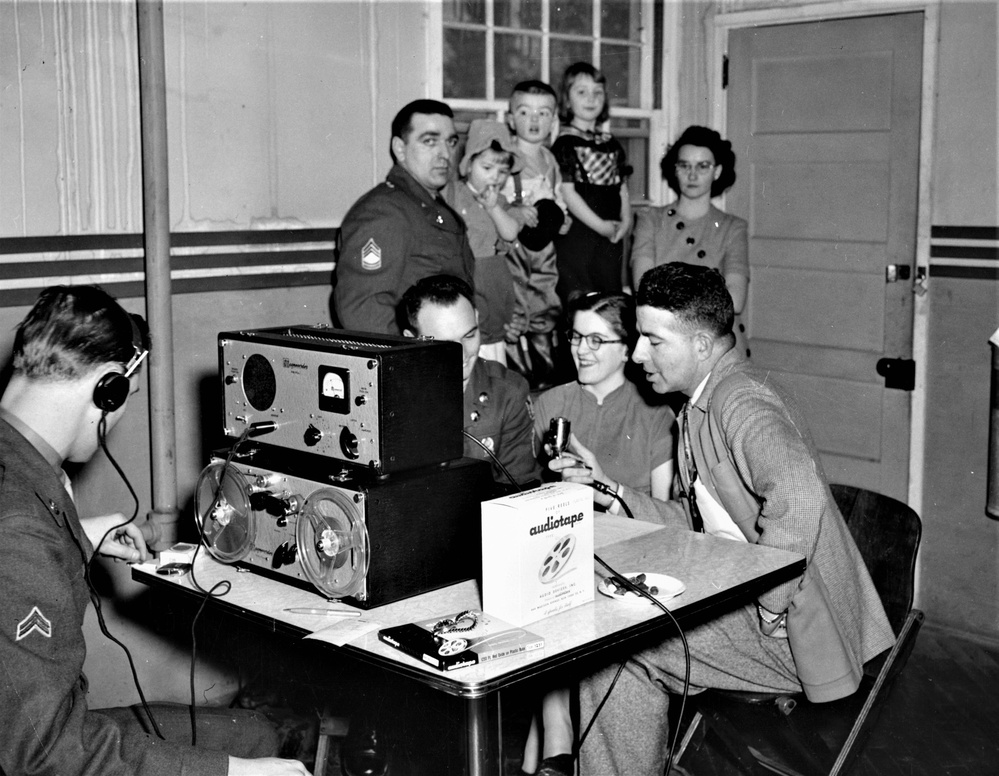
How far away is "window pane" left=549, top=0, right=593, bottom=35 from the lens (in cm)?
512

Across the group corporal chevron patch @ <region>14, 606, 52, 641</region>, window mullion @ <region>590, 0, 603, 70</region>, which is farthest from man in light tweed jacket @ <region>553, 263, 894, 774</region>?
window mullion @ <region>590, 0, 603, 70</region>

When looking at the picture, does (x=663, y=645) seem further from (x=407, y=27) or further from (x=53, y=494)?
(x=407, y=27)

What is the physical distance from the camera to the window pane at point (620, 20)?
538cm

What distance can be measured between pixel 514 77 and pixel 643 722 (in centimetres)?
296

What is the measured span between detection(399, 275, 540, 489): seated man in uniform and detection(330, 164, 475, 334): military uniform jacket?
0.32 m

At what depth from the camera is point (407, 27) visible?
443cm

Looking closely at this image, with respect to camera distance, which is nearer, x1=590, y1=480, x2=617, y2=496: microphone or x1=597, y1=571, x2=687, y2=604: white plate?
x1=597, y1=571, x2=687, y2=604: white plate

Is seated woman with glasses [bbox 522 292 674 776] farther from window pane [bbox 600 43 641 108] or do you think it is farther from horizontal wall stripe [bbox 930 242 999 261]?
window pane [bbox 600 43 641 108]

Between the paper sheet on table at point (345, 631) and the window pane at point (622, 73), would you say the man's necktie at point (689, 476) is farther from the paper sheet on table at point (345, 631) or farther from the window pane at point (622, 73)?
the window pane at point (622, 73)

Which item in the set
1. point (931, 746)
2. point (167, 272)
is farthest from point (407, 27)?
point (931, 746)

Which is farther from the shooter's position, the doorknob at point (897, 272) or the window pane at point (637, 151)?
the window pane at point (637, 151)

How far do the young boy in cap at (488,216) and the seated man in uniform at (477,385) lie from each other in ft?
2.73

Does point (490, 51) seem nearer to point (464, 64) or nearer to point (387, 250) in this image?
point (464, 64)

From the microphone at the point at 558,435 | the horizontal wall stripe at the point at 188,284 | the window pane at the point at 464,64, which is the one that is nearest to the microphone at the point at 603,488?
the microphone at the point at 558,435
